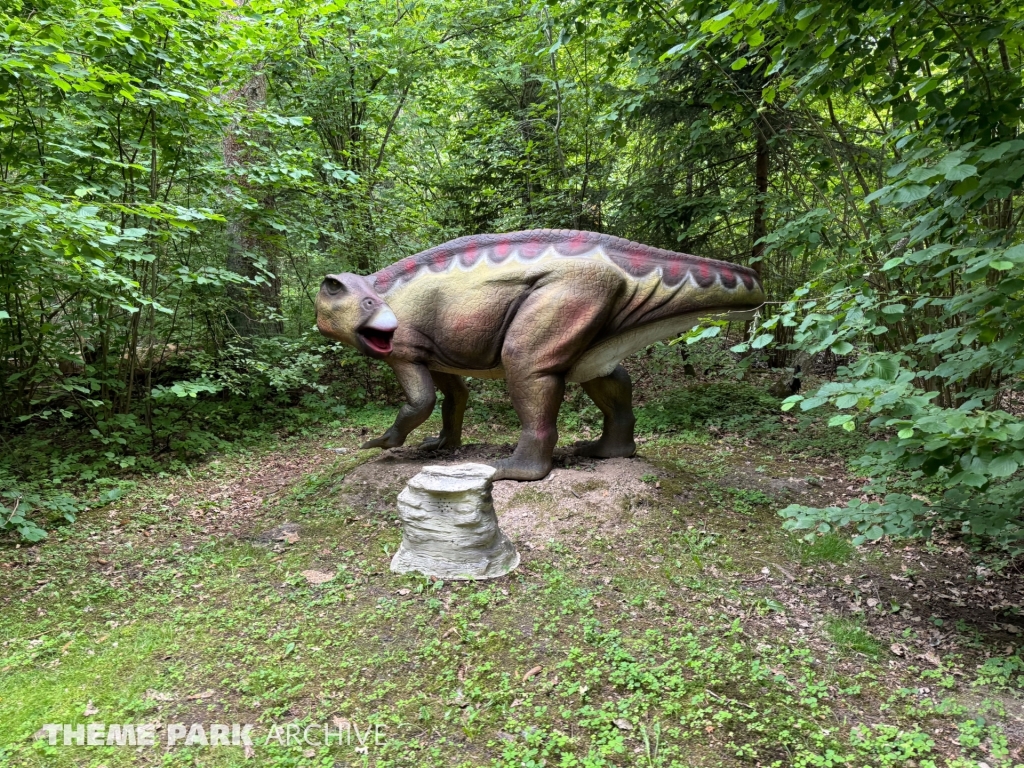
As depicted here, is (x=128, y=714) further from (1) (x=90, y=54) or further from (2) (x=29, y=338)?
(2) (x=29, y=338)

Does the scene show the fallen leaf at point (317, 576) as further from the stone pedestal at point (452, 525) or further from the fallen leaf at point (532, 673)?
the fallen leaf at point (532, 673)

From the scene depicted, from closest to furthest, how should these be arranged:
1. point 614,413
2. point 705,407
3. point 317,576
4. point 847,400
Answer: point 847,400 → point 317,576 → point 614,413 → point 705,407

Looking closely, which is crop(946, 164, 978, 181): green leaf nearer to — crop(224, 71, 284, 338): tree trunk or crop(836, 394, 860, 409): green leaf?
crop(836, 394, 860, 409): green leaf

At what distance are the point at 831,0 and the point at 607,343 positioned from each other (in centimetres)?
234

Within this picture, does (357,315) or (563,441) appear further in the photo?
(563,441)

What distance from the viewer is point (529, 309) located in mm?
3936

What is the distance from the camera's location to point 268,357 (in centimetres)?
636

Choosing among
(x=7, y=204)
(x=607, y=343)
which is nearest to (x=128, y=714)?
(x=7, y=204)

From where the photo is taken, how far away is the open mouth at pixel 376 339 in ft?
13.7

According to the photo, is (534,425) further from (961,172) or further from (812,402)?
(961,172)

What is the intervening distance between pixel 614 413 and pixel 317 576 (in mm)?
2475

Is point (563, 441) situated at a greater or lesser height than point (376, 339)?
lesser

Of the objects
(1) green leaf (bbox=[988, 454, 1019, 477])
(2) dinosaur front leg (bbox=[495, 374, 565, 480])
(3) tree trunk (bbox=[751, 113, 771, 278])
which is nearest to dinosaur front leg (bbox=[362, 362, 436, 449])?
(2) dinosaur front leg (bbox=[495, 374, 565, 480])

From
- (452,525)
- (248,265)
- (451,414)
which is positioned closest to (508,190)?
(248,265)
